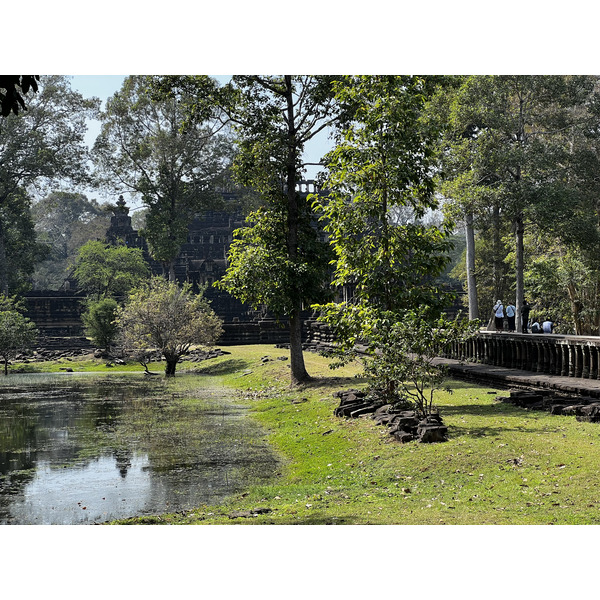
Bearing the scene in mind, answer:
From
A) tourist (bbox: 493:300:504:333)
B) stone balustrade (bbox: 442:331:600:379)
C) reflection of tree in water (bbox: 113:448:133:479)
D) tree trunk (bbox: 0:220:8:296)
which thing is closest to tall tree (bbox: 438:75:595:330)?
tourist (bbox: 493:300:504:333)

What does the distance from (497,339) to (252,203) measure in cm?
3052

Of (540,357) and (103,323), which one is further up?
(103,323)

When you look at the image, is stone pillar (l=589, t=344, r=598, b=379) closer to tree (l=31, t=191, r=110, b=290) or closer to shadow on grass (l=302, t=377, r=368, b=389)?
shadow on grass (l=302, t=377, r=368, b=389)

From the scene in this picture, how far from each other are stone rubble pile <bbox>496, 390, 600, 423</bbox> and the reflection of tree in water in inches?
235

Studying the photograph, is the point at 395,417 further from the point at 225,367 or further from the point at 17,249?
the point at 17,249

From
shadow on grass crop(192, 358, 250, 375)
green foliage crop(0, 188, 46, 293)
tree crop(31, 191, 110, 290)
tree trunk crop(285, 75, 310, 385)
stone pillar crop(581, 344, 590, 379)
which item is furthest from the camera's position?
tree crop(31, 191, 110, 290)

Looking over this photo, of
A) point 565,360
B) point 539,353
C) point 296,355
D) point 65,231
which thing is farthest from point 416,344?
point 65,231

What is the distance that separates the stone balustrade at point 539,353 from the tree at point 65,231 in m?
53.5

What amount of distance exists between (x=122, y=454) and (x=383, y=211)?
5.64 metres

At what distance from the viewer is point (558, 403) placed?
1106 cm

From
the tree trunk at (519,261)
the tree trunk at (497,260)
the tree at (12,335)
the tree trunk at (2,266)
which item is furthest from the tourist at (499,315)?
the tree trunk at (2,266)

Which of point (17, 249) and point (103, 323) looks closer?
point (103, 323)

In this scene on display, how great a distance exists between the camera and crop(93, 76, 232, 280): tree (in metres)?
40.4

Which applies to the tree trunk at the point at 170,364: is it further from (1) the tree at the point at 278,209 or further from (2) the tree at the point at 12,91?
(2) the tree at the point at 12,91
